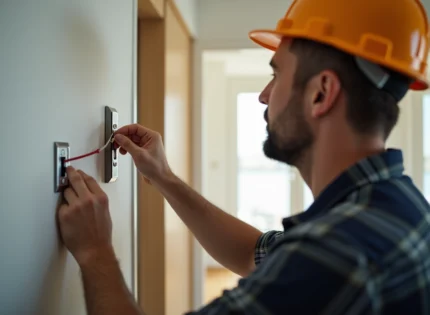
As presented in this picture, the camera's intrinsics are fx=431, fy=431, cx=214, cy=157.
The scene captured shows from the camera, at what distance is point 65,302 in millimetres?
825

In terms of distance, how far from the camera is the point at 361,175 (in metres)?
0.75

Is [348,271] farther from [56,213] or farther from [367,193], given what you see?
[56,213]

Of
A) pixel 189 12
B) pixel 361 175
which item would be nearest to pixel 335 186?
pixel 361 175

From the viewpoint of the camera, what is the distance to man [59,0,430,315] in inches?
23.0

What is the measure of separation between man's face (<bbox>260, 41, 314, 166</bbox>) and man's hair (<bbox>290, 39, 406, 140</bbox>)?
34 millimetres

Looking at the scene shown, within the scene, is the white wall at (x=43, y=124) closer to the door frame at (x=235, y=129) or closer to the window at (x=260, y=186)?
the door frame at (x=235, y=129)

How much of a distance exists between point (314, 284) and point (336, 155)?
323 mm

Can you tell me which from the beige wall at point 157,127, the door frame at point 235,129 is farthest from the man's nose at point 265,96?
the door frame at point 235,129

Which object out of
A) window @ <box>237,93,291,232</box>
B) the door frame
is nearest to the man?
the door frame

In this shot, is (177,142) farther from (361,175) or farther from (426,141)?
(426,141)

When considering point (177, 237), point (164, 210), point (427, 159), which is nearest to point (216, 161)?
point (427, 159)

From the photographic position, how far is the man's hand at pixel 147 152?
1.07m

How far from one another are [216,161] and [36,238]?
4213mm

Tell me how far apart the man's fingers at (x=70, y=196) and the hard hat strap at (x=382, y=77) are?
58 centimetres
